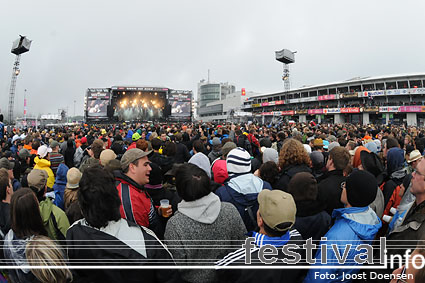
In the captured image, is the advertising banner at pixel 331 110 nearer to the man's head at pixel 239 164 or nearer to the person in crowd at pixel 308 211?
the man's head at pixel 239 164

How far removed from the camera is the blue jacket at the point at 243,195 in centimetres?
281

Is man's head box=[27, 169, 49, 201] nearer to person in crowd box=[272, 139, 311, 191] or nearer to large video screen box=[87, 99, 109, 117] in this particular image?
person in crowd box=[272, 139, 311, 191]

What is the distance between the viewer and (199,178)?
6.64 ft

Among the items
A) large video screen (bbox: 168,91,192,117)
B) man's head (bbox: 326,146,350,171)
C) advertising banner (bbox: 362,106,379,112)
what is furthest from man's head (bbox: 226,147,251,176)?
advertising banner (bbox: 362,106,379,112)

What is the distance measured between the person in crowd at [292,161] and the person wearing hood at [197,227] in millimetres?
1805

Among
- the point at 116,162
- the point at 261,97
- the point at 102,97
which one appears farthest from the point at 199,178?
the point at 261,97

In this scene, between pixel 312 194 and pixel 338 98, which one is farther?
pixel 338 98

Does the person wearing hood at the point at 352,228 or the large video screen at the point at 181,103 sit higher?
the large video screen at the point at 181,103

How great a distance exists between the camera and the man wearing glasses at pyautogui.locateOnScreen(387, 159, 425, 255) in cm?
191

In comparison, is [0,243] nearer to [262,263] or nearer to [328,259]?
[262,263]

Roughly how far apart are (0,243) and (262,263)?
2.28 m

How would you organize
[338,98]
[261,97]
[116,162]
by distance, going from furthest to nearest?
[261,97]
[338,98]
[116,162]

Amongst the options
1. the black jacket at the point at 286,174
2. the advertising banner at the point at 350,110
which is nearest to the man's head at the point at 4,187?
the black jacket at the point at 286,174

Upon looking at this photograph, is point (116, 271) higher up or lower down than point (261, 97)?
lower down
